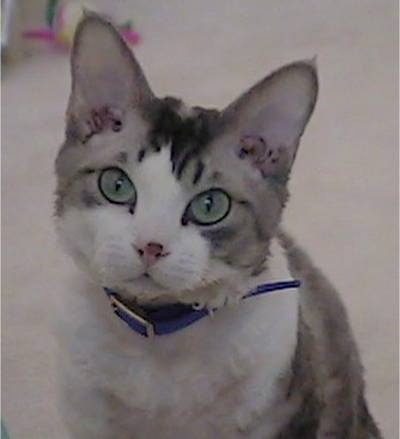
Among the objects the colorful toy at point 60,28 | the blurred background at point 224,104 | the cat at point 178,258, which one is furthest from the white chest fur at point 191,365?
the colorful toy at point 60,28

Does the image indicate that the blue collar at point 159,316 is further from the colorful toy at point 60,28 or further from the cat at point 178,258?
the colorful toy at point 60,28

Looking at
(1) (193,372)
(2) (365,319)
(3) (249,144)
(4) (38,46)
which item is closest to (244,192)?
(3) (249,144)

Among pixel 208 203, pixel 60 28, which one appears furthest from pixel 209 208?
pixel 60 28

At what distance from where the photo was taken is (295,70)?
3.14ft

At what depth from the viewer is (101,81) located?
99cm

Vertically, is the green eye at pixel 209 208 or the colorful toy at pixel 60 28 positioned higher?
the colorful toy at pixel 60 28

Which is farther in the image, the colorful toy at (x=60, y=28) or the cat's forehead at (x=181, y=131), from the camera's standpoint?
the colorful toy at (x=60, y=28)

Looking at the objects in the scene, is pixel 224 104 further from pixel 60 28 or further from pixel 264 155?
pixel 264 155

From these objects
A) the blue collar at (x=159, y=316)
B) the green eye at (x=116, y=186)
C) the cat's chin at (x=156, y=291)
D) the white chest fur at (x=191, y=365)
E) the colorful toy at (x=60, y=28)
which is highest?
the colorful toy at (x=60, y=28)

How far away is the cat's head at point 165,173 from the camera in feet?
3.03

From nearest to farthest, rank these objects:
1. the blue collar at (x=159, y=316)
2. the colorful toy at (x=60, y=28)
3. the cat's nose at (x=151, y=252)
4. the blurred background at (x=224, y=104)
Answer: the cat's nose at (x=151, y=252), the blue collar at (x=159, y=316), the blurred background at (x=224, y=104), the colorful toy at (x=60, y=28)

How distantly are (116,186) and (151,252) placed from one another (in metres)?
0.07

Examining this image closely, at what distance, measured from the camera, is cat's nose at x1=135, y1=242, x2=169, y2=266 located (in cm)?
91

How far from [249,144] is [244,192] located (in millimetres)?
47
